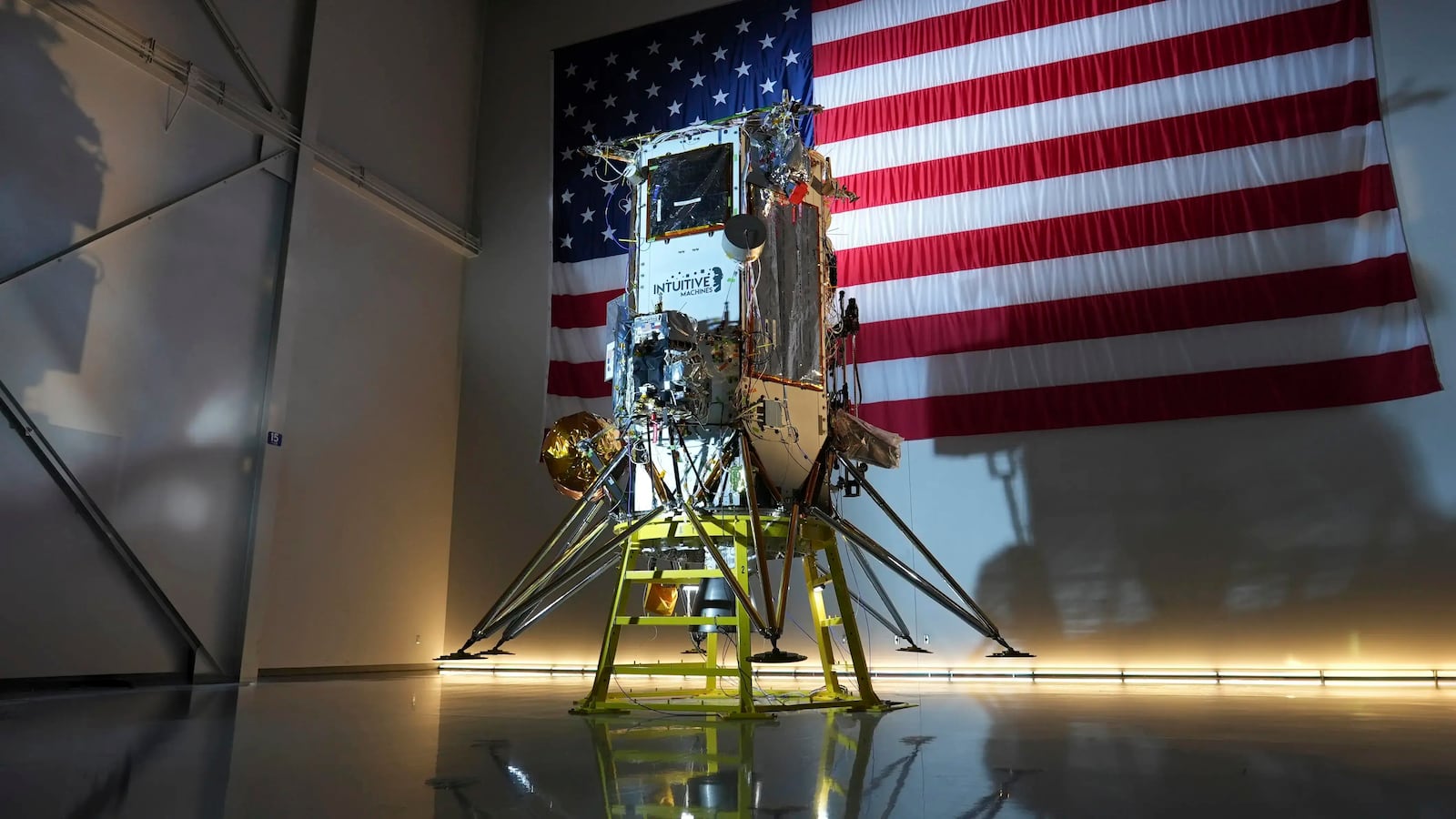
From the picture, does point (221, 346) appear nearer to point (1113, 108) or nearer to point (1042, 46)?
point (1042, 46)

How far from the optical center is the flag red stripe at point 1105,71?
21.6 ft

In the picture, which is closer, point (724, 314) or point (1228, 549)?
point (724, 314)

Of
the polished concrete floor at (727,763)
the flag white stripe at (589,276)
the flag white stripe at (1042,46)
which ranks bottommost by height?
the polished concrete floor at (727,763)

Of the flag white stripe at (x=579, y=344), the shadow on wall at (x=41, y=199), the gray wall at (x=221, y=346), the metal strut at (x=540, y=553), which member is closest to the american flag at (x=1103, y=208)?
the flag white stripe at (x=579, y=344)

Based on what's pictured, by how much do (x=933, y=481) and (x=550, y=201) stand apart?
4.71 metres

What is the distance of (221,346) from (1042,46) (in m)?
6.74

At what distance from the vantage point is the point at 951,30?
7613 mm

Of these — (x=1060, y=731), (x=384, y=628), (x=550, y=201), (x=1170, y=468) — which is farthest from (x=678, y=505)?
(x=550, y=201)

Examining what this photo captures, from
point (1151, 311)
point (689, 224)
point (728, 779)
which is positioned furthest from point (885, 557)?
point (1151, 311)

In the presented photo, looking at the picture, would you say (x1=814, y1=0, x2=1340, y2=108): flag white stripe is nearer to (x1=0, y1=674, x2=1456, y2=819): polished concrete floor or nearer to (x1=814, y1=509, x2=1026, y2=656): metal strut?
(x1=814, y1=509, x2=1026, y2=656): metal strut

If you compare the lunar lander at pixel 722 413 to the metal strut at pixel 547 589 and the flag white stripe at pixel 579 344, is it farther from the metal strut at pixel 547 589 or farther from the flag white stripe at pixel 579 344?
the flag white stripe at pixel 579 344

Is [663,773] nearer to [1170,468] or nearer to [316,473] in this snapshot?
[1170,468]

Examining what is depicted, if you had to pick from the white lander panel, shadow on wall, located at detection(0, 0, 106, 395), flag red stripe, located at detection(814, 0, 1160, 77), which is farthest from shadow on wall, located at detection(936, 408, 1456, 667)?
shadow on wall, located at detection(0, 0, 106, 395)

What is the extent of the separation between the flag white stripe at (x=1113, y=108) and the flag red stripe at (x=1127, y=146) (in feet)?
0.21
